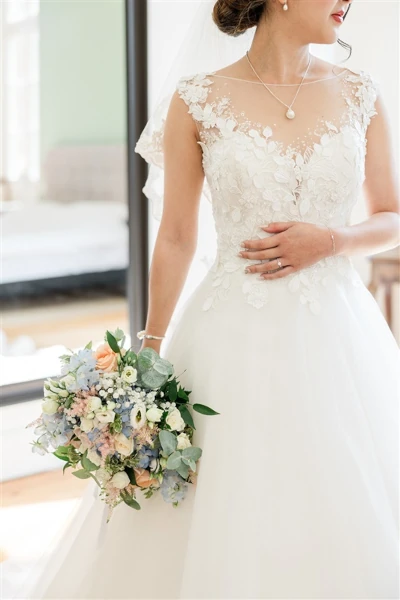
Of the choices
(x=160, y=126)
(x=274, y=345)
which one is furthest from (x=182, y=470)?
(x=160, y=126)

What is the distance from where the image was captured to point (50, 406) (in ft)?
4.89

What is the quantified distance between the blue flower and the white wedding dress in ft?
0.13

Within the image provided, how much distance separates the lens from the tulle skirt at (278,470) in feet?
4.64

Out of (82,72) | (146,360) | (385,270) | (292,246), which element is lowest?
(146,360)

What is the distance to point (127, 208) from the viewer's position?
11.0 feet

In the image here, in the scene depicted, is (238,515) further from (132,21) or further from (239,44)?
(132,21)

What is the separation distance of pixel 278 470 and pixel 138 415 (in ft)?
1.06

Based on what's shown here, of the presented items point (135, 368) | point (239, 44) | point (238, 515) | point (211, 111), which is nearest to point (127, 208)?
point (239, 44)

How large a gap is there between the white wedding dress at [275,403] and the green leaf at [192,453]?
0.09 feet

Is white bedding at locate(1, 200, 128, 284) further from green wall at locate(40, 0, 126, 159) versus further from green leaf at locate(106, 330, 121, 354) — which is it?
green leaf at locate(106, 330, 121, 354)

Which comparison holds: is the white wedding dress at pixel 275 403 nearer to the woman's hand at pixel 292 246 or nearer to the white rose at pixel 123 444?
the woman's hand at pixel 292 246

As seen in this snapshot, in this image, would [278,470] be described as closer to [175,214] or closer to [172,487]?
[172,487]

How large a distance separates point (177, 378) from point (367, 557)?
58 cm

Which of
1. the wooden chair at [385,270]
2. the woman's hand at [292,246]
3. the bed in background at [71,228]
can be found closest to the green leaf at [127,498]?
the woman's hand at [292,246]
